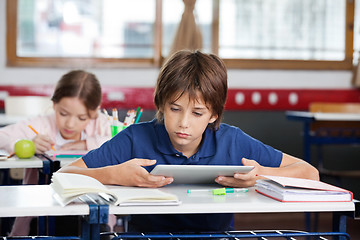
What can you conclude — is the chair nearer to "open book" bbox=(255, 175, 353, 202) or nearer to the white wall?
the white wall

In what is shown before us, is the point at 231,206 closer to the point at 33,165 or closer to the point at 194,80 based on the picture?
the point at 194,80

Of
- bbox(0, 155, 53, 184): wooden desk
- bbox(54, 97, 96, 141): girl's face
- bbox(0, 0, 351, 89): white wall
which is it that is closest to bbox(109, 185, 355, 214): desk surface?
bbox(0, 155, 53, 184): wooden desk

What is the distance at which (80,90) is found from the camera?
255 centimetres

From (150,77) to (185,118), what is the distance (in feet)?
10.2

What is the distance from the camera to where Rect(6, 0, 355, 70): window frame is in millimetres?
Result: 4430

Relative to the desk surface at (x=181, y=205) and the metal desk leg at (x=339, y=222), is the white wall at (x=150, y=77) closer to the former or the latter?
the desk surface at (x=181, y=205)

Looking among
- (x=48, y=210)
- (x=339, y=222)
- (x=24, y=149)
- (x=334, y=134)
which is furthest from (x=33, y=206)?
(x=334, y=134)

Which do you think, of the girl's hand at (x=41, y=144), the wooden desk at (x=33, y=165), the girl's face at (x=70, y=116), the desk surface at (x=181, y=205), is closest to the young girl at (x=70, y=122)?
the girl's face at (x=70, y=116)

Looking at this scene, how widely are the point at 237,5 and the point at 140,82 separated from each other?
108 centimetres

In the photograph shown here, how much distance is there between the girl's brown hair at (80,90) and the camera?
255 cm

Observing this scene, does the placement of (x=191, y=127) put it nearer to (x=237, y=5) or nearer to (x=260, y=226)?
(x=260, y=226)

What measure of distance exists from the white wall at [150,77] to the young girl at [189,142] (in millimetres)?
2892

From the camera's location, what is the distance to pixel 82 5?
452 centimetres

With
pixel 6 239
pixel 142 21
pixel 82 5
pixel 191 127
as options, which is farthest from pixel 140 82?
pixel 6 239
